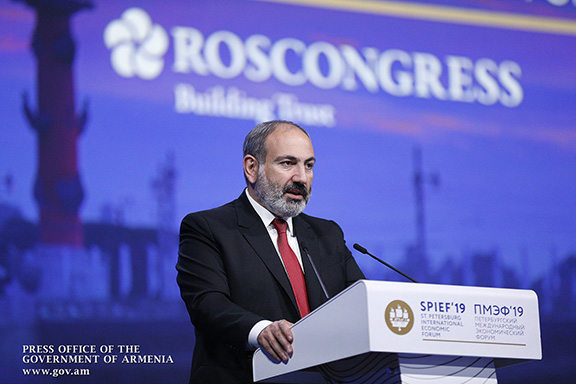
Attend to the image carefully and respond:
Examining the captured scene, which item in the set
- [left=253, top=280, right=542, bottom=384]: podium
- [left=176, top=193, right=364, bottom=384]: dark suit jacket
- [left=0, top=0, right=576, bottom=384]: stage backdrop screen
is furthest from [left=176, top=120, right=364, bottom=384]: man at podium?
[left=0, top=0, right=576, bottom=384]: stage backdrop screen

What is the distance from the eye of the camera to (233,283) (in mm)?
2680

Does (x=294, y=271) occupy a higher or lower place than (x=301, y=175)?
lower

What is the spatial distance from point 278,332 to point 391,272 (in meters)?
2.70

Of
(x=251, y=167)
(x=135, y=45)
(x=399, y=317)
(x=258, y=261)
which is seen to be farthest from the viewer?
(x=135, y=45)

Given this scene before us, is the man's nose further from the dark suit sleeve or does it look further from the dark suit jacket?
the dark suit sleeve

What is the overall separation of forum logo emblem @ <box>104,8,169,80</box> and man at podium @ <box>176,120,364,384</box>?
1664mm

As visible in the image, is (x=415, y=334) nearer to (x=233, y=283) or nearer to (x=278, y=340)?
(x=278, y=340)

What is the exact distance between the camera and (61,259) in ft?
13.8

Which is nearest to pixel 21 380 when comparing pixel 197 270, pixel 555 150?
pixel 197 270

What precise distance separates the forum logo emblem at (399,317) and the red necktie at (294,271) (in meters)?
0.88

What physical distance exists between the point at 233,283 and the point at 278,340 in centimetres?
56

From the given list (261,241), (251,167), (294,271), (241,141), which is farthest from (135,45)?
(294,271)

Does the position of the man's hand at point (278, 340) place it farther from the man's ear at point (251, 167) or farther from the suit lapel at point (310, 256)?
the man's ear at point (251, 167)

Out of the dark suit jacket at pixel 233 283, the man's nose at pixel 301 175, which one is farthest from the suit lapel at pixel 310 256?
the man's nose at pixel 301 175
